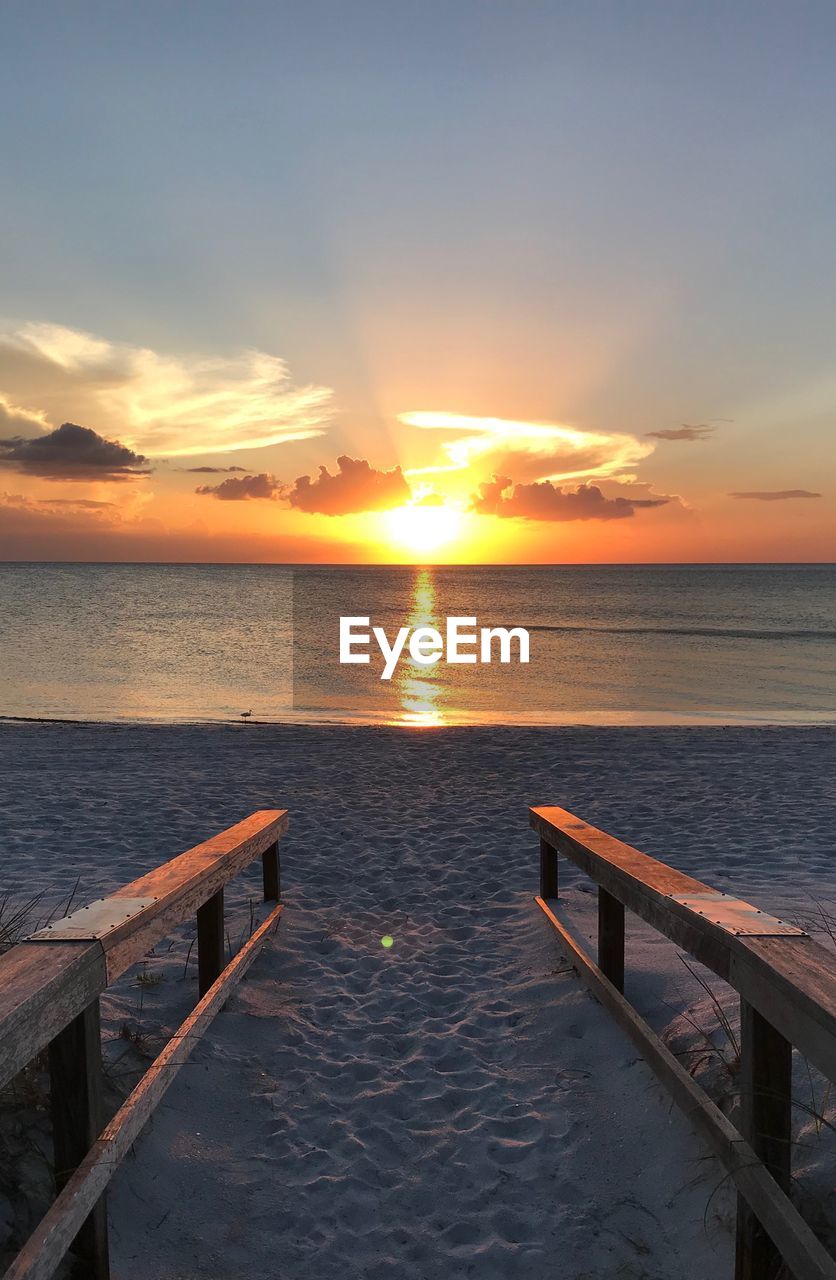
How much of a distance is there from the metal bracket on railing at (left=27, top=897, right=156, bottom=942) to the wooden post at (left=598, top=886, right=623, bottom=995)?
2.45 m

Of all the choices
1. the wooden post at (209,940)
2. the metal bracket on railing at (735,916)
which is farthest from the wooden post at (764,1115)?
the wooden post at (209,940)

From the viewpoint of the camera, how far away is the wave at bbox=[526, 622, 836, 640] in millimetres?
52000

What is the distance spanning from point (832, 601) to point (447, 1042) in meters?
98.0

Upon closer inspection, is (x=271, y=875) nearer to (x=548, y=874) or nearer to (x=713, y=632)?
(x=548, y=874)

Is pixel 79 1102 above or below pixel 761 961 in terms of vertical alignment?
below

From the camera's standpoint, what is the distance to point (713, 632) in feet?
186

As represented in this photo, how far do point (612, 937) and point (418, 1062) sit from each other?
4.03ft

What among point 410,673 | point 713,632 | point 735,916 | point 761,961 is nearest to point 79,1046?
point 761,961

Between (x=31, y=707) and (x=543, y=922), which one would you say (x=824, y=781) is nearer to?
(x=543, y=922)

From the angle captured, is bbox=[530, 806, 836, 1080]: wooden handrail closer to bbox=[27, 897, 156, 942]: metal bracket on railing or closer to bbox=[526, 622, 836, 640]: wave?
bbox=[27, 897, 156, 942]: metal bracket on railing

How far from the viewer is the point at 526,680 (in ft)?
103

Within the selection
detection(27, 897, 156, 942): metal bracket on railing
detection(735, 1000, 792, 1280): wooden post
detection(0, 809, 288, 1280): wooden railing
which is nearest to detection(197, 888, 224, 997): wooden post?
detection(0, 809, 288, 1280): wooden railing

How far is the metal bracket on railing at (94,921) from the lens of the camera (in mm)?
2684

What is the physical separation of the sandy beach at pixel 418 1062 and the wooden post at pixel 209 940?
0.81ft
